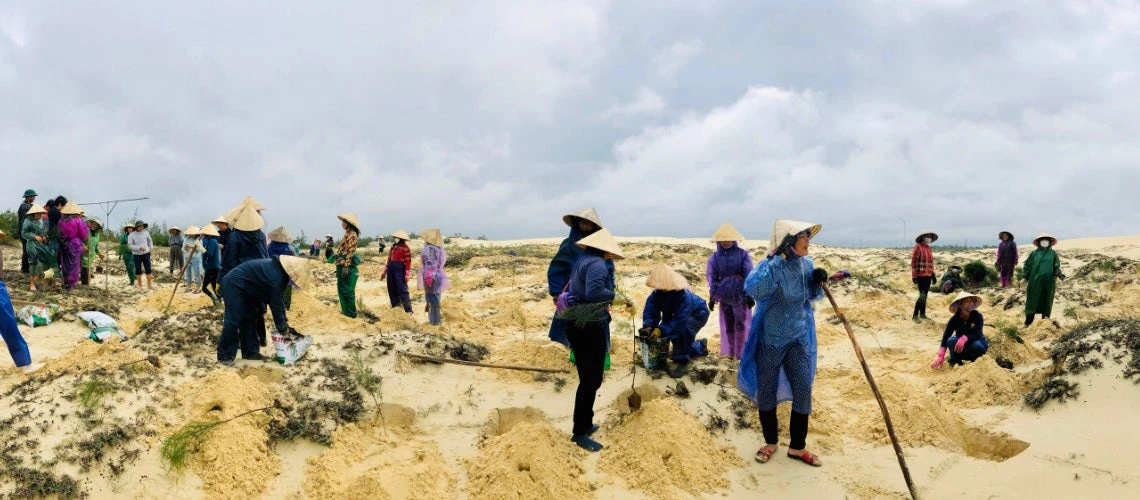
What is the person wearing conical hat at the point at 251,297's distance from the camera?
5652 millimetres

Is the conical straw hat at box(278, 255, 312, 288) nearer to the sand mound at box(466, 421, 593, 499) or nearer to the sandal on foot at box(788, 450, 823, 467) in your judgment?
the sand mound at box(466, 421, 593, 499)

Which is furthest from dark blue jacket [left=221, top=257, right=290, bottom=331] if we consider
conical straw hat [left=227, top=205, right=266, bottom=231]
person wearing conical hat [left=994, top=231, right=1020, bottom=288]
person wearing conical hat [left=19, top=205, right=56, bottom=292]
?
person wearing conical hat [left=994, top=231, right=1020, bottom=288]

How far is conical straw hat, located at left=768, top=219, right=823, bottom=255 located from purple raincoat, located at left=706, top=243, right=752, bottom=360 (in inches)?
82.8

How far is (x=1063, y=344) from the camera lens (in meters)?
6.03

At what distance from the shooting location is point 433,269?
8.74m

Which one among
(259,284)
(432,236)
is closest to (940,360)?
(432,236)

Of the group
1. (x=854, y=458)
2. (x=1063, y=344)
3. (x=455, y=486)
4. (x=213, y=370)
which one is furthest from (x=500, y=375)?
(x=1063, y=344)

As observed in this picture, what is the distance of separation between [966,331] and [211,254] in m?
10.5

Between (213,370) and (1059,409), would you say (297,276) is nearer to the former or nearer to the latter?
(213,370)

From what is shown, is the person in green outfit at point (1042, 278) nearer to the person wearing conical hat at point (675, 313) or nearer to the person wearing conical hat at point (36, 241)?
the person wearing conical hat at point (675, 313)

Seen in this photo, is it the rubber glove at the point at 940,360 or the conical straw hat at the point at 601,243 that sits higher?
the conical straw hat at the point at 601,243

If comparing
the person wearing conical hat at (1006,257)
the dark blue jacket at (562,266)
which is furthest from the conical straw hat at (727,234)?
the person wearing conical hat at (1006,257)

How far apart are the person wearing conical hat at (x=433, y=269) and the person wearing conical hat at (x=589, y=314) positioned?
14.6 ft

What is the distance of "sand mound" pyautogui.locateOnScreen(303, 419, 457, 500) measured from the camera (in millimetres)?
4152
